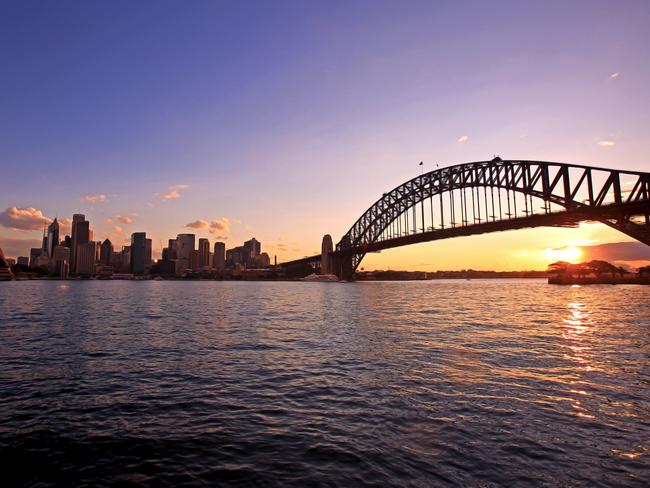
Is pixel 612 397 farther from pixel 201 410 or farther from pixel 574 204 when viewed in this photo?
pixel 574 204

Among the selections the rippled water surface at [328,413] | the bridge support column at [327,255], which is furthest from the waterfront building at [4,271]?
the rippled water surface at [328,413]

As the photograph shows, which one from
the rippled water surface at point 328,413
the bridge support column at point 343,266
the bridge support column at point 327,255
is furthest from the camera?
the bridge support column at point 327,255

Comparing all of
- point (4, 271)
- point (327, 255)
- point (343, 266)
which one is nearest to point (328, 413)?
point (343, 266)

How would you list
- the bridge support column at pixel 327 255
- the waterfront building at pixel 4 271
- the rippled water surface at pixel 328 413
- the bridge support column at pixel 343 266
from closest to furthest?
the rippled water surface at pixel 328 413 < the bridge support column at pixel 343 266 < the bridge support column at pixel 327 255 < the waterfront building at pixel 4 271

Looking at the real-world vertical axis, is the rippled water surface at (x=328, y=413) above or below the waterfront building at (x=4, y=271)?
below

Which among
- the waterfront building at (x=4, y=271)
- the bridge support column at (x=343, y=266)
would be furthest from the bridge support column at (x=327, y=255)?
the waterfront building at (x=4, y=271)

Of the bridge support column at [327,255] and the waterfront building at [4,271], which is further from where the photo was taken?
the waterfront building at [4,271]

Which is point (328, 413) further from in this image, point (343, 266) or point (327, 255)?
point (327, 255)

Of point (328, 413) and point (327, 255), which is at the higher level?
point (327, 255)

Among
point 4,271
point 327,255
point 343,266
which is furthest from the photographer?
point 4,271

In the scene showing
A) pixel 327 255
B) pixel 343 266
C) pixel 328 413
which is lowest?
pixel 328 413

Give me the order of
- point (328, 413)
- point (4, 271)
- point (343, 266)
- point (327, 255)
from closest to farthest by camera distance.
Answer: point (328, 413) → point (343, 266) → point (327, 255) → point (4, 271)

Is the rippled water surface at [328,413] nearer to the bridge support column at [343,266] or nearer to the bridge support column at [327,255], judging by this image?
the bridge support column at [343,266]

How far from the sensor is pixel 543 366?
A: 46.5 ft
